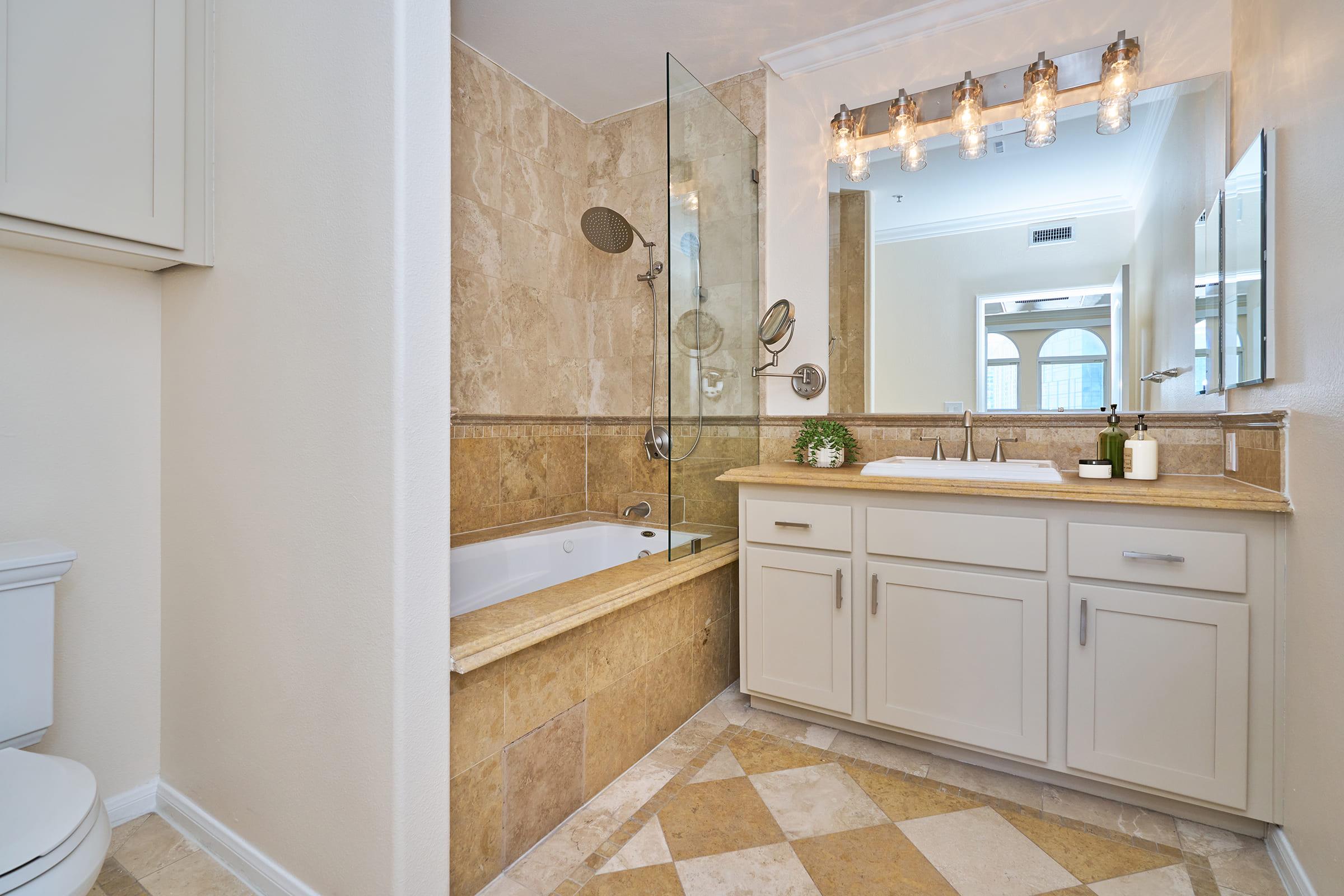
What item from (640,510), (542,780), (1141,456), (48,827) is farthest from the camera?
(640,510)

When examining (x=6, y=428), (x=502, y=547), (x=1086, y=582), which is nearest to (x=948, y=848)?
(x=1086, y=582)

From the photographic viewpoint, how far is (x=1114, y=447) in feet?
6.30

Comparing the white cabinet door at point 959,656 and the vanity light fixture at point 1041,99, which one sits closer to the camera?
the white cabinet door at point 959,656

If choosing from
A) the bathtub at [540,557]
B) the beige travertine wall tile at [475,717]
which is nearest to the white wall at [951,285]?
the bathtub at [540,557]

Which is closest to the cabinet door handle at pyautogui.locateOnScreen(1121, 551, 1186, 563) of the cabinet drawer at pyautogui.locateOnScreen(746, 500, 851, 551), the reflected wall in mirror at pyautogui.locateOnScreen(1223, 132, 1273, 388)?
the reflected wall in mirror at pyautogui.locateOnScreen(1223, 132, 1273, 388)

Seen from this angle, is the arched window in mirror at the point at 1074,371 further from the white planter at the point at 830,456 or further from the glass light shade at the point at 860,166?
the glass light shade at the point at 860,166

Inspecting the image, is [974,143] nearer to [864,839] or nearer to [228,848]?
[864,839]

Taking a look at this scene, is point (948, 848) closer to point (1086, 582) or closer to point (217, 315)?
point (1086, 582)

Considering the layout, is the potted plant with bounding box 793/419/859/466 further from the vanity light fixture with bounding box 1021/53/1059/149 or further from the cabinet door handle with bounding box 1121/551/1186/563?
the vanity light fixture with bounding box 1021/53/1059/149

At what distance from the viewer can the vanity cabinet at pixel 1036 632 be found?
5.03 ft

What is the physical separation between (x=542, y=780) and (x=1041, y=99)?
260 centimetres

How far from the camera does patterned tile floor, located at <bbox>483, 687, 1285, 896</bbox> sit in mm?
1438

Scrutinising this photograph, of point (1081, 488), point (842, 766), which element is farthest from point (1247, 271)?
point (842, 766)

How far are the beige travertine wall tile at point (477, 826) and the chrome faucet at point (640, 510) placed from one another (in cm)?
156
